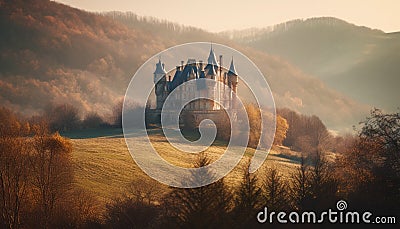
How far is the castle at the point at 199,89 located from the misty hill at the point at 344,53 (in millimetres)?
68067

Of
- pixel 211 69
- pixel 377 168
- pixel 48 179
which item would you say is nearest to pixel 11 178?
pixel 48 179

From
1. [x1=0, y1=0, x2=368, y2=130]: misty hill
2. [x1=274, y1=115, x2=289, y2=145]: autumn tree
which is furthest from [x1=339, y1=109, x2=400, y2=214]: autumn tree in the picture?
[x1=0, y1=0, x2=368, y2=130]: misty hill

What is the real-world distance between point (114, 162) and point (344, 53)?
148m


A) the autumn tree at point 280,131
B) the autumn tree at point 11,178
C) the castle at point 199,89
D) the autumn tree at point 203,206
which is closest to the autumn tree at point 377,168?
the autumn tree at point 203,206

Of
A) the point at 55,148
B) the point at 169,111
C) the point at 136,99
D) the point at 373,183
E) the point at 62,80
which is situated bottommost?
the point at 373,183

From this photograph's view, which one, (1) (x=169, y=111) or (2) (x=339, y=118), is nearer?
(1) (x=169, y=111)

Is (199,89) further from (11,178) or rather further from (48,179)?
(11,178)

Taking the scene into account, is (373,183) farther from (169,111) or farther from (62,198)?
(169,111)

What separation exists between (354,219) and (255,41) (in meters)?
178

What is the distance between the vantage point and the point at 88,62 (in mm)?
131500

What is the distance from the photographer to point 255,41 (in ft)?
641

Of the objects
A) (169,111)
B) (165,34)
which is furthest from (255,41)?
(169,111)

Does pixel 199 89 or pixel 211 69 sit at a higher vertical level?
pixel 211 69

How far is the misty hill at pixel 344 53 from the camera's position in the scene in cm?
14025
